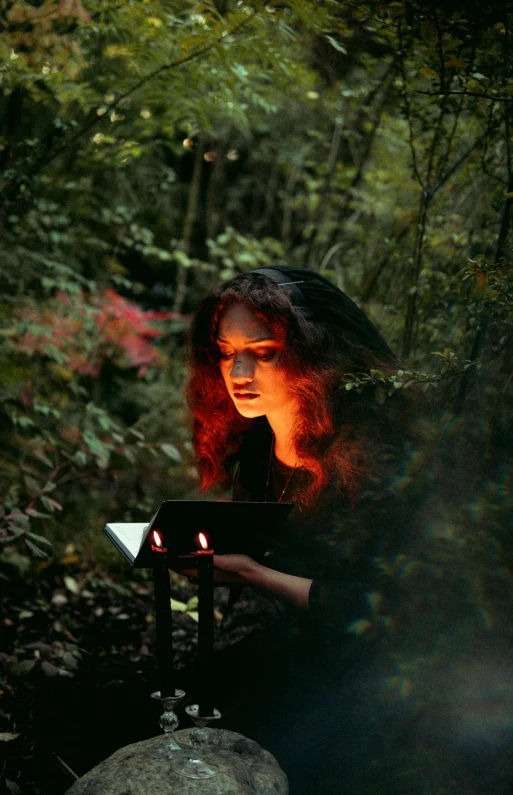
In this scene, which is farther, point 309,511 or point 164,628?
point 309,511

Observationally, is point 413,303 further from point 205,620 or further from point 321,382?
point 205,620

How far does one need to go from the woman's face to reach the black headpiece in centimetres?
18

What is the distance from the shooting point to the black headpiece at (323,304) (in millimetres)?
2307

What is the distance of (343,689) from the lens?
2105mm

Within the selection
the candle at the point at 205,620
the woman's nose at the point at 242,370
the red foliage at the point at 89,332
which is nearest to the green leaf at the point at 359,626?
the candle at the point at 205,620

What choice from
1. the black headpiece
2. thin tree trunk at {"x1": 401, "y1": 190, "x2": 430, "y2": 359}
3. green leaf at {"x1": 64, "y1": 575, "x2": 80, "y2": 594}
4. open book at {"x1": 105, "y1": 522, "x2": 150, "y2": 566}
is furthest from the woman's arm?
green leaf at {"x1": 64, "y1": 575, "x2": 80, "y2": 594}

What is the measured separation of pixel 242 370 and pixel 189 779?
1184 mm

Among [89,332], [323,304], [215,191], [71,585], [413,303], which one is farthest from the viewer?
[215,191]

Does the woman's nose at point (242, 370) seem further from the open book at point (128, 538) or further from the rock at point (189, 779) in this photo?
the rock at point (189, 779)

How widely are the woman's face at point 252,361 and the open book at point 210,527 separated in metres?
0.44

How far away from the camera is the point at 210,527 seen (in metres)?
1.87

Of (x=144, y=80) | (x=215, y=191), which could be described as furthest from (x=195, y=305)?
(x=215, y=191)

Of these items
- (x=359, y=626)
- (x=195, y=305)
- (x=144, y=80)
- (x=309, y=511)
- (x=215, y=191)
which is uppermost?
(x=215, y=191)

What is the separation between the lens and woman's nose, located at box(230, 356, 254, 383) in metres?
2.21
